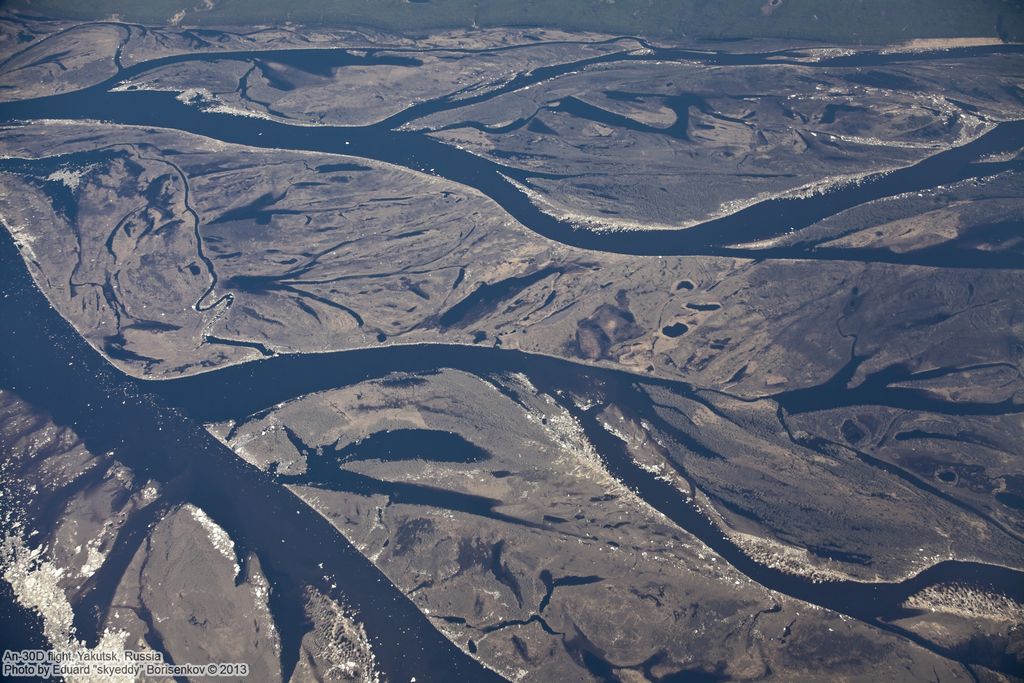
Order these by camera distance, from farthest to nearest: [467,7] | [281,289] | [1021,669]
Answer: [467,7] < [281,289] < [1021,669]

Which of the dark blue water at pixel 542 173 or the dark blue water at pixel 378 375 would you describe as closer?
the dark blue water at pixel 378 375

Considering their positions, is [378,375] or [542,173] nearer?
[378,375]

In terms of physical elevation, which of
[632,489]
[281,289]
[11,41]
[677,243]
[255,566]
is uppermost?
[11,41]

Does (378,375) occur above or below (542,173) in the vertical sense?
below

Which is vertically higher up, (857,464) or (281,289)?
(281,289)

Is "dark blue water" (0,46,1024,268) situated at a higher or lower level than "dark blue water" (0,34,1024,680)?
higher

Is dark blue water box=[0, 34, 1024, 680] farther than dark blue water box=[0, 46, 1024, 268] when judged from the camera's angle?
No

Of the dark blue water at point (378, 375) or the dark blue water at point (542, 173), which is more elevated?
the dark blue water at point (542, 173)

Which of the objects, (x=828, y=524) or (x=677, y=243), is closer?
(x=828, y=524)

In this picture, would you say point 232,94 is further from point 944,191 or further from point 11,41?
point 944,191

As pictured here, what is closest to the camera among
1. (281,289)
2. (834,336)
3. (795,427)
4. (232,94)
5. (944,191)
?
(795,427)

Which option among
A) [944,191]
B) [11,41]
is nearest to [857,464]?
[944,191]
